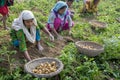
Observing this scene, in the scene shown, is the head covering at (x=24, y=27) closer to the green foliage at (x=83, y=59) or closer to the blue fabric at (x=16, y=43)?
the blue fabric at (x=16, y=43)

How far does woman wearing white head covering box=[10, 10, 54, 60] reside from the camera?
506 cm

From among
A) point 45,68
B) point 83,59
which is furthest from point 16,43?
point 83,59

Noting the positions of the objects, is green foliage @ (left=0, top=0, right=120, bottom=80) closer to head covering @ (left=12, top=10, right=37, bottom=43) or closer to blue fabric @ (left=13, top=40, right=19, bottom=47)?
blue fabric @ (left=13, top=40, right=19, bottom=47)

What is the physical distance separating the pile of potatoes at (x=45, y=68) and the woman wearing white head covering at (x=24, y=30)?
1.17 feet

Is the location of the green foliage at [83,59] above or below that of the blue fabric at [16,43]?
below

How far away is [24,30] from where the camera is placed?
5.22 m

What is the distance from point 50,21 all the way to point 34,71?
231cm

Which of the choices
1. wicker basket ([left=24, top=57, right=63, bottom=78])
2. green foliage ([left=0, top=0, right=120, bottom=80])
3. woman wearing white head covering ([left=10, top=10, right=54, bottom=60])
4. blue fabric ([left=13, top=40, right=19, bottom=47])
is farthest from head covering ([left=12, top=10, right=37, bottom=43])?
wicker basket ([left=24, top=57, right=63, bottom=78])

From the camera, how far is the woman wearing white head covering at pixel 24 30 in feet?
16.6

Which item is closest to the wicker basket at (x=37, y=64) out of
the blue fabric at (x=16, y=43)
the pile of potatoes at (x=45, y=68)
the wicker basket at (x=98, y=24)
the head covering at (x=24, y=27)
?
the pile of potatoes at (x=45, y=68)

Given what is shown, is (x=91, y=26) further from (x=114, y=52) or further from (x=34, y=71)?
(x=34, y=71)

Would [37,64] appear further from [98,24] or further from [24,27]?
[98,24]

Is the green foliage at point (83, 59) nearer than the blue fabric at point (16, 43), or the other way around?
the green foliage at point (83, 59)

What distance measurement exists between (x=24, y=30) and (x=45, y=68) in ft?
3.10
